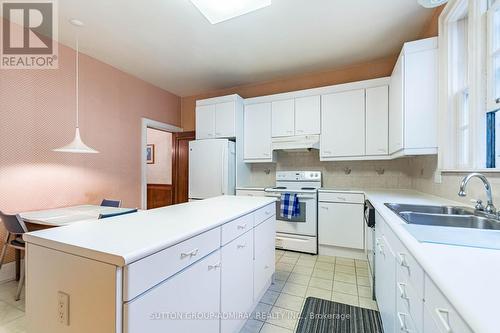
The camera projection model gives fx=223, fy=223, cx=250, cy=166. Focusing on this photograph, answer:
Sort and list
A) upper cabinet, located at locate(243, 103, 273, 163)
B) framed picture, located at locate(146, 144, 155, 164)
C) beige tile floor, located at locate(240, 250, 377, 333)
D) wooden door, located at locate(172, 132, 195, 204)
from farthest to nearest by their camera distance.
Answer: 1. framed picture, located at locate(146, 144, 155, 164)
2. wooden door, located at locate(172, 132, 195, 204)
3. upper cabinet, located at locate(243, 103, 273, 163)
4. beige tile floor, located at locate(240, 250, 377, 333)

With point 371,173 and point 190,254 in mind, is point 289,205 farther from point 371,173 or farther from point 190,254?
point 190,254

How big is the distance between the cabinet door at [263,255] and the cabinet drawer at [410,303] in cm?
97

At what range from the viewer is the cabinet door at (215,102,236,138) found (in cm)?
364

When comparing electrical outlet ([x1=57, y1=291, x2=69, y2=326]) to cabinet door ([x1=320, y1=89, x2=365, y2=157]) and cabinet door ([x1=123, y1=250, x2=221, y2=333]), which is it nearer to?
cabinet door ([x1=123, y1=250, x2=221, y2=333])

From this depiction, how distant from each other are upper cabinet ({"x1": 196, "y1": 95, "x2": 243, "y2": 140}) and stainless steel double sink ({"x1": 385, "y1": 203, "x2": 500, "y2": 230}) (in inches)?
104

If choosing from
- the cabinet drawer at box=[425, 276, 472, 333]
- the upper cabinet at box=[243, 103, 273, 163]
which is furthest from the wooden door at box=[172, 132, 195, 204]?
the cabinet drawer at box=[425, 276, 472, 333]

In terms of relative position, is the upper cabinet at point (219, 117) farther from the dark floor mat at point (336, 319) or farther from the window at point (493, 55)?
the window at point (493, 55)

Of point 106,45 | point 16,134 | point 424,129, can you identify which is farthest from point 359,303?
point 106,45

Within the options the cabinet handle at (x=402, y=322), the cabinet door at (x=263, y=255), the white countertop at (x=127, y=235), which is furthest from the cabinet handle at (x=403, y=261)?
the cabinet door at (x=263, y=255)

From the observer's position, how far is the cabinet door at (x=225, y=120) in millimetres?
3637

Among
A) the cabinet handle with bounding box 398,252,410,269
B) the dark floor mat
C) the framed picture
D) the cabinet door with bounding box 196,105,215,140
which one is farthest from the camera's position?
the framed picture

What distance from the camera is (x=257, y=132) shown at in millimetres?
3688

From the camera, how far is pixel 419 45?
6.73ft

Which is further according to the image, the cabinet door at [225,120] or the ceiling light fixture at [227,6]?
the cabinet door at [225,120]
